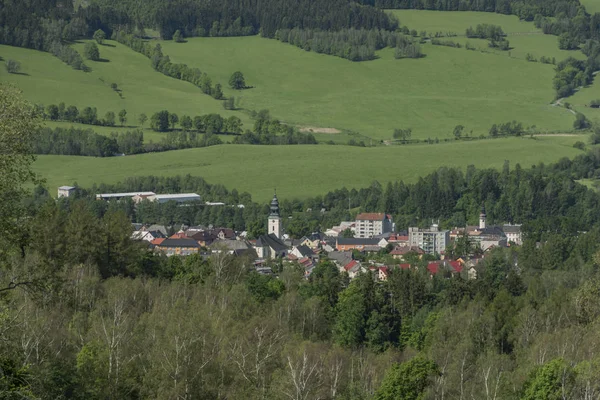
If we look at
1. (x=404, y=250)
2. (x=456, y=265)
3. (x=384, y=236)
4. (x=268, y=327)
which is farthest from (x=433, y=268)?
(x=268, y=327)

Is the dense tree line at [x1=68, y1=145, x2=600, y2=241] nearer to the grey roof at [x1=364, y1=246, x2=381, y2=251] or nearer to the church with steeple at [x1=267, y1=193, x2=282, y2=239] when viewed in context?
the church with steeple at [x1=267, y1=193, x2=282, y2=239]

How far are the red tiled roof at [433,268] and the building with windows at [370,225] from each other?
36089 millimetres

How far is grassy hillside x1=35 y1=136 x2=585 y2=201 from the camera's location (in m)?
165

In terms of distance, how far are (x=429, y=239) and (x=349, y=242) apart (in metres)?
8.40

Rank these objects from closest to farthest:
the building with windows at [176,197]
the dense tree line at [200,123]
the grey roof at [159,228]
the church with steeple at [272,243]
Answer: the church with steeple at [272,243], the grey roof at [159,228], the building with windows at [176,197], the dense tree line at [200,123]

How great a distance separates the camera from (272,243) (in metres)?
130

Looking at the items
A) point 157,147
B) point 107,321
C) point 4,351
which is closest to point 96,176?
point 157,147

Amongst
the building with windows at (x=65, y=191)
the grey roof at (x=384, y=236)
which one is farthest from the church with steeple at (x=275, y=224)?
the building with windows at (x=65, y=191)

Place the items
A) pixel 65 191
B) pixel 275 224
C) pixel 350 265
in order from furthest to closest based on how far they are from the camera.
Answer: pixel 65 191 → pixel 275 224 → pixel 350 265

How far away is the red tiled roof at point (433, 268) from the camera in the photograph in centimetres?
10307

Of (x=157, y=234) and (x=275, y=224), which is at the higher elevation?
(x=275, y=224)

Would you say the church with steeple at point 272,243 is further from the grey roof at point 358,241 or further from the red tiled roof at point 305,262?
the grey roof at point 358,241

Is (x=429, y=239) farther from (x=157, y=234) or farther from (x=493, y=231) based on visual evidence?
(x=157, y=234)

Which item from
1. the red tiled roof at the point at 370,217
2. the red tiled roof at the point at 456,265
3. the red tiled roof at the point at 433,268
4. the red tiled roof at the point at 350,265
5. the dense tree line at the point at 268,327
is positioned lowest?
the red tiled roof at the point at 370,217
